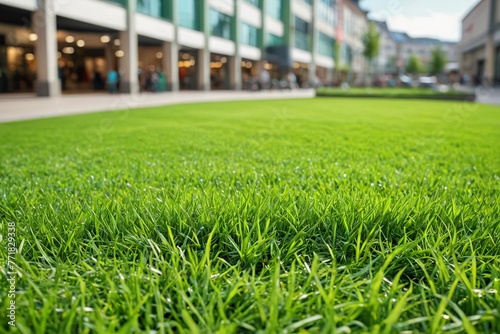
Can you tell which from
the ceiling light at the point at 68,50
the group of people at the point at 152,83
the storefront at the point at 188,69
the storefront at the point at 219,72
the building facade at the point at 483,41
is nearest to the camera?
the group of people at the point at 152,83

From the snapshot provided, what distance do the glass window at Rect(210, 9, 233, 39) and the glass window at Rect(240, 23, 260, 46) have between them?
8.02ft

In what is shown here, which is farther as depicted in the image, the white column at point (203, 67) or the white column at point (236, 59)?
the white column at point (236, 59)

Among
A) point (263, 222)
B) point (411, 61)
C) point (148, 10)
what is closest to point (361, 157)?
point (263, 222)

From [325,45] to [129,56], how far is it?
51291 millimetres

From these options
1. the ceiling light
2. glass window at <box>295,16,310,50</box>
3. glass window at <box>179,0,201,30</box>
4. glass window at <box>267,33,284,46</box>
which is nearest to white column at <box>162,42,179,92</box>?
glass window at <box>179,0,201,30</box>

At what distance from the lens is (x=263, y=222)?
2605mm

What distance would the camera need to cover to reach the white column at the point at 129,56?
1230 inches

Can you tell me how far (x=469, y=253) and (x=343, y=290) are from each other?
84 cm

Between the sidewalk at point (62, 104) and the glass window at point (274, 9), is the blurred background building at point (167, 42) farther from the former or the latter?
the sidewalk at point (62, 104)

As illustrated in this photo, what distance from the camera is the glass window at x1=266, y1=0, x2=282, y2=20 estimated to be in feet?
180

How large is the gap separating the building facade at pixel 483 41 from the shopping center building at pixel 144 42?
22303 mm

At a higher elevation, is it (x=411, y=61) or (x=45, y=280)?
(x=411, y=61)

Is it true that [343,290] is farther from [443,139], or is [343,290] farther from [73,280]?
[443,139]

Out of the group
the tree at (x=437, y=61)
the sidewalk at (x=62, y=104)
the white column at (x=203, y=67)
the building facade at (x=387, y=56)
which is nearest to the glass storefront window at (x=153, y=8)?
the white column at (x=203, y=67)
